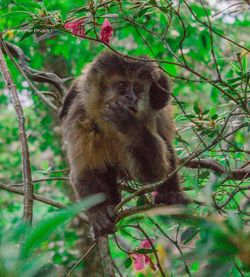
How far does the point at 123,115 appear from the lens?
10.6 ft

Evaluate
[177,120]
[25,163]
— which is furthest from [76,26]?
[177,120]

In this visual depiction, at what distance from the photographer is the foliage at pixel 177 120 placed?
1250 mm

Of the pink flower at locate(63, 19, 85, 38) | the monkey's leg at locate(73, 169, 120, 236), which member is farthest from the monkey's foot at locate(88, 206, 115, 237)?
the pink flower at locate(63, 19, 85, 38)

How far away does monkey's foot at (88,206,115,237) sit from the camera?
304 cm

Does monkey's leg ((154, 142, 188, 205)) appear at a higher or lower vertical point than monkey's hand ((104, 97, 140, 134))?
lower

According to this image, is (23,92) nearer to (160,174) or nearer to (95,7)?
(160,174)

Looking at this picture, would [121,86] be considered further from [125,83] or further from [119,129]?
[119,129]

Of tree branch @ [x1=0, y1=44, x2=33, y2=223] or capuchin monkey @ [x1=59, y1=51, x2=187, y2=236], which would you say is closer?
tree branch @ [x1=0, y1=44, x2=33, y2=223]

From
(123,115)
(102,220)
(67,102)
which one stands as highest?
(67,102)

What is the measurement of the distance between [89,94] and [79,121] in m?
0.19

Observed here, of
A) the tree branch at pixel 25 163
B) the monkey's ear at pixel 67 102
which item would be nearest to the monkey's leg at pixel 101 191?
the monkey's ear at pixel 67 102

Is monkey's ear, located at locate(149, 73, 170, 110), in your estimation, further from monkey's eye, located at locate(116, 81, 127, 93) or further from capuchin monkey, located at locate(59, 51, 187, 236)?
monkey's eye, located at locate(116, 81, 127, 93)

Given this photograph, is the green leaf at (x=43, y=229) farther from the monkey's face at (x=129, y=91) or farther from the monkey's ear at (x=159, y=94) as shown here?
the monkey's ear at (x=159, y=94)

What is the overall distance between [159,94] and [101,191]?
2.35ft
